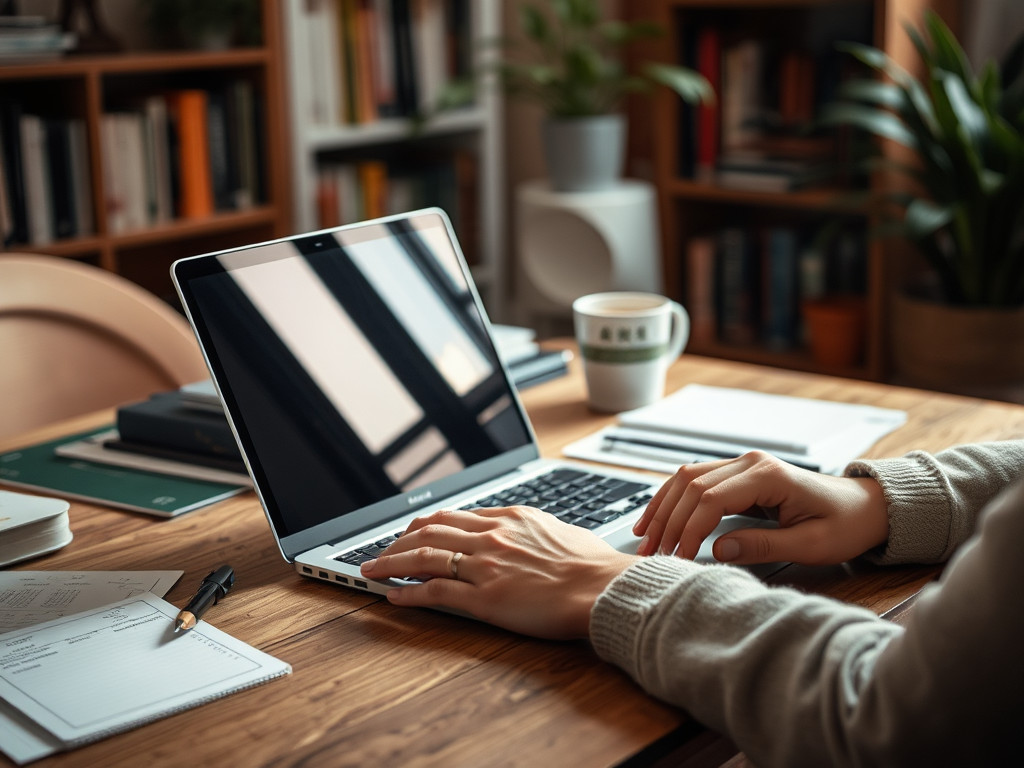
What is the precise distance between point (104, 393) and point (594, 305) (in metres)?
0.67

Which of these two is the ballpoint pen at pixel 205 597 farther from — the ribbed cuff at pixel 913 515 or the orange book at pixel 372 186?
the orange book at pixel 372 186

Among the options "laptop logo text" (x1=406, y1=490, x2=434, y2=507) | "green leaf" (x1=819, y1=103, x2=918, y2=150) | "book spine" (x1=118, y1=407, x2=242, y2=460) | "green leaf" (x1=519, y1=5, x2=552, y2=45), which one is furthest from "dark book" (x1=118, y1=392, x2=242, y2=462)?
"green leaf" (x1=519, y1=5, x2=552, y2=45)

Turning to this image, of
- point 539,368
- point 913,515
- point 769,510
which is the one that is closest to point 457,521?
point 769,510

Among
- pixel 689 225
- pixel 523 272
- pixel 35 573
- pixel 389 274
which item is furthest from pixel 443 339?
pixel 689 225

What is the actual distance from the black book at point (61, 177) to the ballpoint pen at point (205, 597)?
1804 mm

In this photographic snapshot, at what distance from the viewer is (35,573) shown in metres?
0.91

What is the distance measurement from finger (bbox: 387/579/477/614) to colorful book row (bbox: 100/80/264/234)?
1.95m

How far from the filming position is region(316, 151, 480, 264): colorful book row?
3.00m

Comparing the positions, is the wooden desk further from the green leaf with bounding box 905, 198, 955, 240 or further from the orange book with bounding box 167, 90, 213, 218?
the orange book with bounding box 167, 90, 213, 218

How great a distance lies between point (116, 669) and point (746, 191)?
257cm

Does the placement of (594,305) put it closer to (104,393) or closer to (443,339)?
(443,339)

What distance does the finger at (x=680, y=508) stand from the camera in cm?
87

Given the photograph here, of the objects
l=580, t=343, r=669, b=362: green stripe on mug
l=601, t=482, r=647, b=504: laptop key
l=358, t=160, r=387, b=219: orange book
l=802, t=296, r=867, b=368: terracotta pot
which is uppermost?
l=358, t=160, r=387, b=219: orange book

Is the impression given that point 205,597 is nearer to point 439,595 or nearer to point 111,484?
point 439,595
